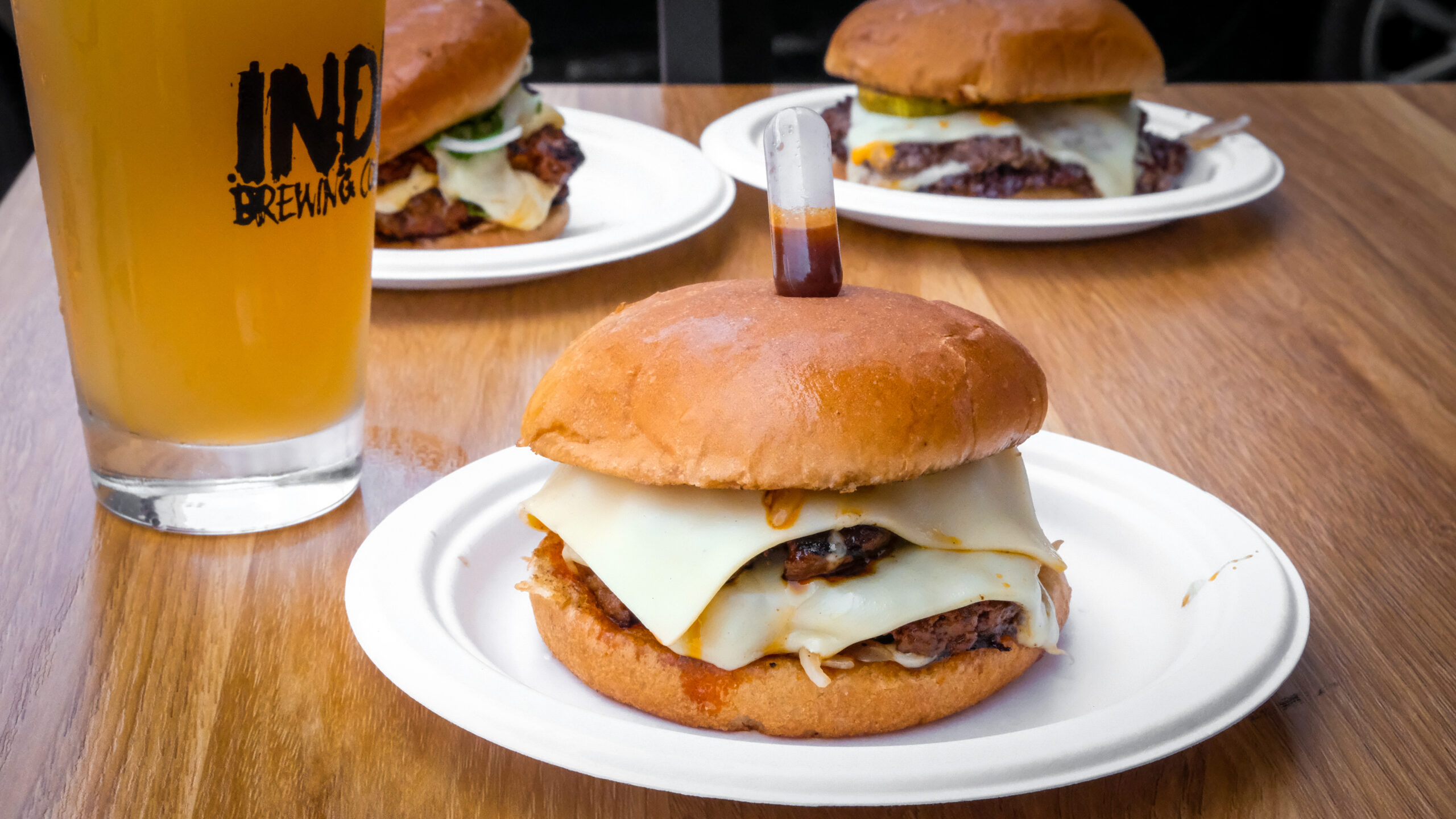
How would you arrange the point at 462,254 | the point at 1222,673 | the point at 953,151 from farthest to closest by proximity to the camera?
the point at 953,151, the point at 462,254, the point at 1222,673

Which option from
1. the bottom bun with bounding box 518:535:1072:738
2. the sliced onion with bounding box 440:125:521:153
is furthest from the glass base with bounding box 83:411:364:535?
the sliced onion with bounding box 440:125:521:153

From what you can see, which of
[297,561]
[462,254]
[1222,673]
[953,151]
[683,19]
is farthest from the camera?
[683,19]

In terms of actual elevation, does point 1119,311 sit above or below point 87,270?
below

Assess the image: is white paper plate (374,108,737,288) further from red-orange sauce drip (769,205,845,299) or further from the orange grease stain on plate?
the orange grease stain on plate

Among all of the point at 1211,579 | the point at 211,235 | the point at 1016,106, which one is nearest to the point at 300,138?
the point at 211,235

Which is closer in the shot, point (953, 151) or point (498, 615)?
point (498, 615)

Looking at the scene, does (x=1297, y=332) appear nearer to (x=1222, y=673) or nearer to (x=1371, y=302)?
(x=1371, y=302)

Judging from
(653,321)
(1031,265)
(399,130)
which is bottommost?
(1031,265)

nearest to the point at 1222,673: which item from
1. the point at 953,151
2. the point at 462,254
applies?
the point at 462,254
